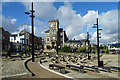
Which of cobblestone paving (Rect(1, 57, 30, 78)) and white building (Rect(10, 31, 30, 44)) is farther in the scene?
white building (Rect(10, 31, 30, 44))

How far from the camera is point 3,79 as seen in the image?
6.33 m

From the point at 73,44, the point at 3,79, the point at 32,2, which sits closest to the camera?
the point at 3,79

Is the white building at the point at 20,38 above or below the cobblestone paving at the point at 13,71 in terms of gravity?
above

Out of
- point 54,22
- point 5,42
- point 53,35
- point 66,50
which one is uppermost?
point 54,22

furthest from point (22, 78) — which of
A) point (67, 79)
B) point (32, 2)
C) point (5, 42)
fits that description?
point (5, 42)

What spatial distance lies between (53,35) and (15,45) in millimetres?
19721

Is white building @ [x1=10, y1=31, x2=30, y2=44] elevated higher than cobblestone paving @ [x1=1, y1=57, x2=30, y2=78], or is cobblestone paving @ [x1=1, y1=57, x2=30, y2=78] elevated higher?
white building @ [x1=10, y1=31, x2=30, y2=44]

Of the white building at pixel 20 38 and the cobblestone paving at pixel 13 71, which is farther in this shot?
the white building at pixel 20 38

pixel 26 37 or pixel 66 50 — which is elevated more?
pixel 26 37

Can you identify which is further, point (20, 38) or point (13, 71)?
point (20, 38)

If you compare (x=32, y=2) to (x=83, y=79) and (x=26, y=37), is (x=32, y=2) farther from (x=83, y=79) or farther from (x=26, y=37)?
(x=26, y=37)

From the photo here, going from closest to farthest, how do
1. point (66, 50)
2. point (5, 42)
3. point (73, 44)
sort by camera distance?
point (5, 42) < point (66, 50) < point (73, 44)

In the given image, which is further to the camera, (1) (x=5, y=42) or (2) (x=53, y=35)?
(2) (x=53, y=35)

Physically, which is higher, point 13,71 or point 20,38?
point 20,38
